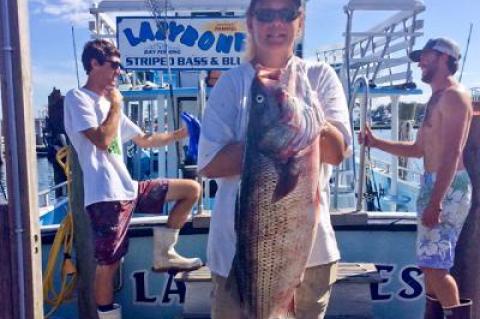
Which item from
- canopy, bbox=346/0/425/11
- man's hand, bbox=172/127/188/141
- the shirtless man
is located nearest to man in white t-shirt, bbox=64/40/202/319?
man's hand, bbox=172/127/188/141

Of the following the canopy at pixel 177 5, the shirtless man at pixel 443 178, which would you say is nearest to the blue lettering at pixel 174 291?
the shirtless man at pixel 443 178

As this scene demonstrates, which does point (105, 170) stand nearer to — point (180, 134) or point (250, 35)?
point (180, 134)

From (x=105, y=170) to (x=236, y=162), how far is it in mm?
1497

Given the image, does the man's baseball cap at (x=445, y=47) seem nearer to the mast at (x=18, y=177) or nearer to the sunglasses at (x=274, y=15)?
the sunglasses at (x=274, y=15)

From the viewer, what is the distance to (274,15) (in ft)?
6.83

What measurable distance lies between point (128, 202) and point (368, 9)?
123 inches

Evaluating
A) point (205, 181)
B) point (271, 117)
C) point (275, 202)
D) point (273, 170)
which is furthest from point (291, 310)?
point (205, 181)

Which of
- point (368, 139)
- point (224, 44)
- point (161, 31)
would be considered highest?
point (161, 31)

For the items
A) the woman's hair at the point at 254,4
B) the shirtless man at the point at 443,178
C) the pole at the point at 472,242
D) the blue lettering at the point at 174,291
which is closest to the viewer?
the woman's hair at the point at 254,4

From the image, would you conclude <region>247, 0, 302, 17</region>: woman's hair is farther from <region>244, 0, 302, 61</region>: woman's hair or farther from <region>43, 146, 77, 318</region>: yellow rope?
<region>43, 146, 77, 318</region>: yellow rope

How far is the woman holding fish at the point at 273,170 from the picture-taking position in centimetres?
180

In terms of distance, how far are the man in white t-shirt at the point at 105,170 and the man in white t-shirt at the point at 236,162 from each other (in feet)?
4.15

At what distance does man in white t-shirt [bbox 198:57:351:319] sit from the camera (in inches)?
81.2

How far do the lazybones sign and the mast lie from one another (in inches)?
119
